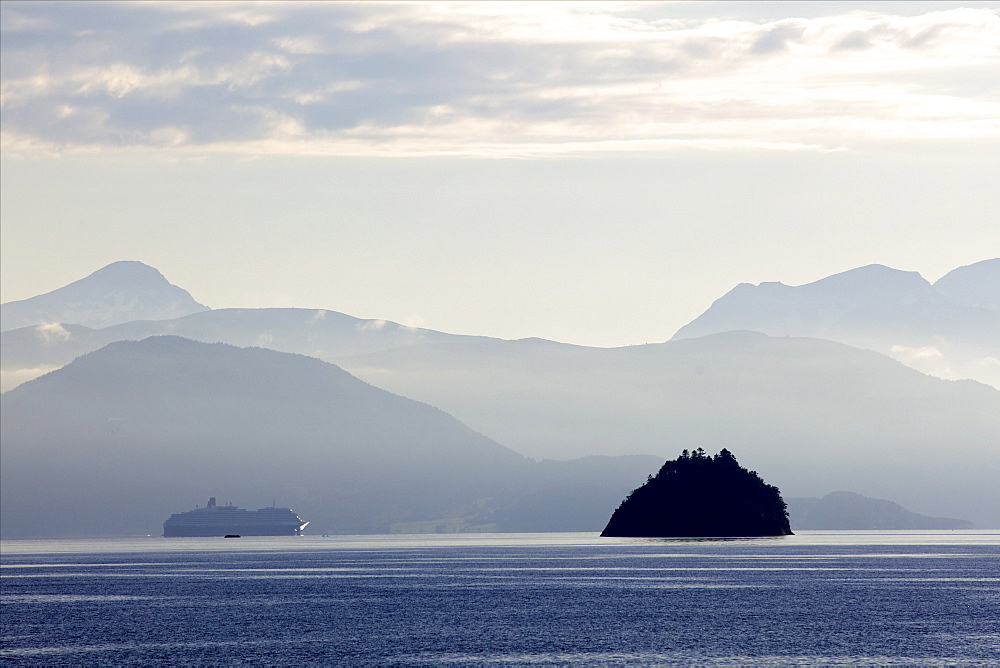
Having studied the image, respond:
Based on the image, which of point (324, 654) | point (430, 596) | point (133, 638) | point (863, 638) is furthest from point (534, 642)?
point (430, 596)

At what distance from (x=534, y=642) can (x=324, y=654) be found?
19.0 metres

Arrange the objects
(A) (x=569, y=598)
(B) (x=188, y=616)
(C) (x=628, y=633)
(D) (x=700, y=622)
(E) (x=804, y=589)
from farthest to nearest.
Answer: (E) (x=804, y=589)
(A) (x=569, y=598)
(B) (x=188, y=616)
(D) (x=700, y=622)
(C) (x=628, y=633)

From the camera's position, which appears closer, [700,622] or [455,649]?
[455,649]

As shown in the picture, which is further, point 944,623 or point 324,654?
point 944,623

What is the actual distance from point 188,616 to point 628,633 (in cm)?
5149

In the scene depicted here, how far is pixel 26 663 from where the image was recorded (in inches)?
4673

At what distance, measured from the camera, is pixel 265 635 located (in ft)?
461

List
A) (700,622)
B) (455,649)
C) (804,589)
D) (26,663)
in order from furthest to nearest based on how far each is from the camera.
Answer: (804,589)
(700,622)
(455,649)
(26,663)

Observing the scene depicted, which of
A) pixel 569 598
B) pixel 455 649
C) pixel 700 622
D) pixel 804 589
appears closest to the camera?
pixel 455 649

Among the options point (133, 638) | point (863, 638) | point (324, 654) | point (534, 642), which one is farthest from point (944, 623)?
point (133, 638)

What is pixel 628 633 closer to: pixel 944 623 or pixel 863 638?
pixel 863 638

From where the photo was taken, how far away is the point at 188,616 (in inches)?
6403

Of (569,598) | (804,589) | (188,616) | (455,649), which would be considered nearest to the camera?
(455,649)

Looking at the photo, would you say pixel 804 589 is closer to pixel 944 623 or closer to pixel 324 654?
pixel 944 623
